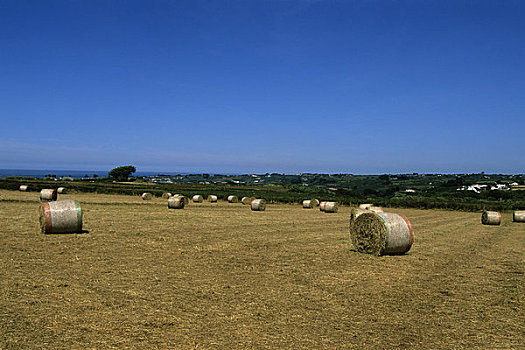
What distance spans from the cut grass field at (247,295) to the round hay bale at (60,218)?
548 millimetres

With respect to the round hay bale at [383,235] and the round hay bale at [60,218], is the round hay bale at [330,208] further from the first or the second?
the round hay bale at [60,218]

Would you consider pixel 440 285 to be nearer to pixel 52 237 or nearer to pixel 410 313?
pixel 410 313

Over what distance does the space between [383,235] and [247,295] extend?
7805 mm

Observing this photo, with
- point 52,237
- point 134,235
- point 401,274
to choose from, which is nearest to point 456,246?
point 401,274

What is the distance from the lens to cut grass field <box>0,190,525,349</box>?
736 centimetres

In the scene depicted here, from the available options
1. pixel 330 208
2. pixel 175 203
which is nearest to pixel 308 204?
pixel 330 208

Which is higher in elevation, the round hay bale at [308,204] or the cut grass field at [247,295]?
the cut grass field at [247,295]

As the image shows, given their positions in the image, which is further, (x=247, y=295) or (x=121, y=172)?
(x=121, y=172)

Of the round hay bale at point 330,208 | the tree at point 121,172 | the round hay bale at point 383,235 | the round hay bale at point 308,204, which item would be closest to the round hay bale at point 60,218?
the round hay bale at point 383,235

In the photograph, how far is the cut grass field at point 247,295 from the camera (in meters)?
7.36

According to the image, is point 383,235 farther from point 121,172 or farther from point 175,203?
point 121,172

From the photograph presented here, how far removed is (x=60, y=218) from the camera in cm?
1805

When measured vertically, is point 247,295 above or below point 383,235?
below

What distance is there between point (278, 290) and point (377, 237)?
6934 mm
